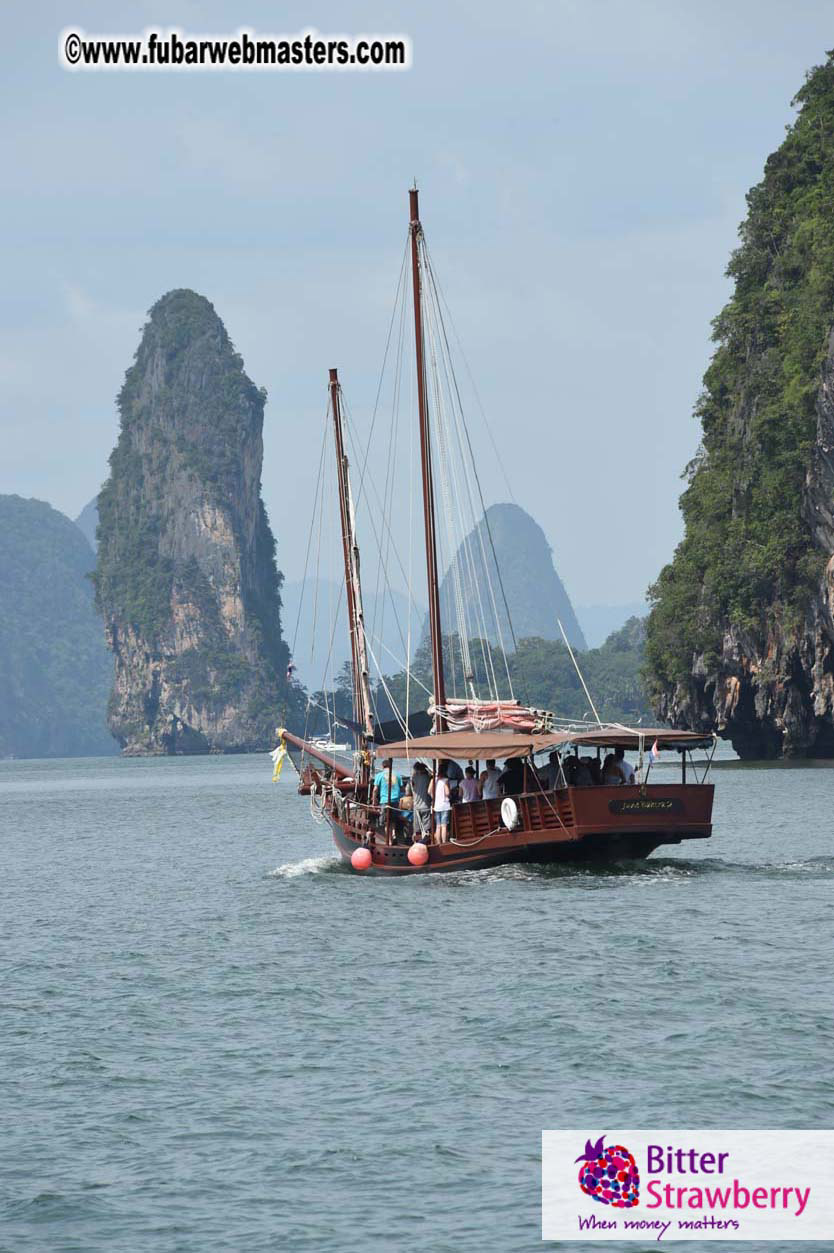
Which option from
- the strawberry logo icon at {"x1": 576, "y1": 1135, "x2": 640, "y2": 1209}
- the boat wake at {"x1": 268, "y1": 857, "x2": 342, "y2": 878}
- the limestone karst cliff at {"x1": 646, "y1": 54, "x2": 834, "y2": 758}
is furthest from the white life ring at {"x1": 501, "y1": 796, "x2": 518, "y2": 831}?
the limestone karst cliff at {"x1": 646, "y1": 54, "x2": 834, "y2": 758}

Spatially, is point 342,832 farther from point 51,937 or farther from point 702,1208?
point 702,1208

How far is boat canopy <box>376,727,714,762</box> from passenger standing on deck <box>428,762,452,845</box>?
0.59 metres

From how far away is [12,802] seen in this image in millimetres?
86000

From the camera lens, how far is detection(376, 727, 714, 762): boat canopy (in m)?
29.5

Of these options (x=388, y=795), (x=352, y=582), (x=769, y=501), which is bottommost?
(x=388, y=795)

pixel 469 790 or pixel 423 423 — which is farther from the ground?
pixel 423 423

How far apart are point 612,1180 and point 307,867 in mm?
24356

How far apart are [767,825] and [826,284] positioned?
3885 cm

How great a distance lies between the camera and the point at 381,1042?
59.6 feet

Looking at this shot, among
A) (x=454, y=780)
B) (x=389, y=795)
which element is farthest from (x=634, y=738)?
(x=389, y=795)

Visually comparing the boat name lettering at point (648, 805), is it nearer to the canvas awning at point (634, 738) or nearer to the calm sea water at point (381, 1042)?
the canvas awning at point (634, 738)

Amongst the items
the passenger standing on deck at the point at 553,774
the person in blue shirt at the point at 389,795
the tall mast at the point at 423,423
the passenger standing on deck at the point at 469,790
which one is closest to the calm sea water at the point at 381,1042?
the person in blue shirt at the point at 389,795

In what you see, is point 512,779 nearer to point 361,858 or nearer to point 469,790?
point 469,790

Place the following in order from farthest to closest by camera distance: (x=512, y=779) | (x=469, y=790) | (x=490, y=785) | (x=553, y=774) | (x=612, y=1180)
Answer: (x=469, y=790)
(x=512, y=779)
(x=490, y=785)
(x=553, y=774)
(x=612, y=1180)
